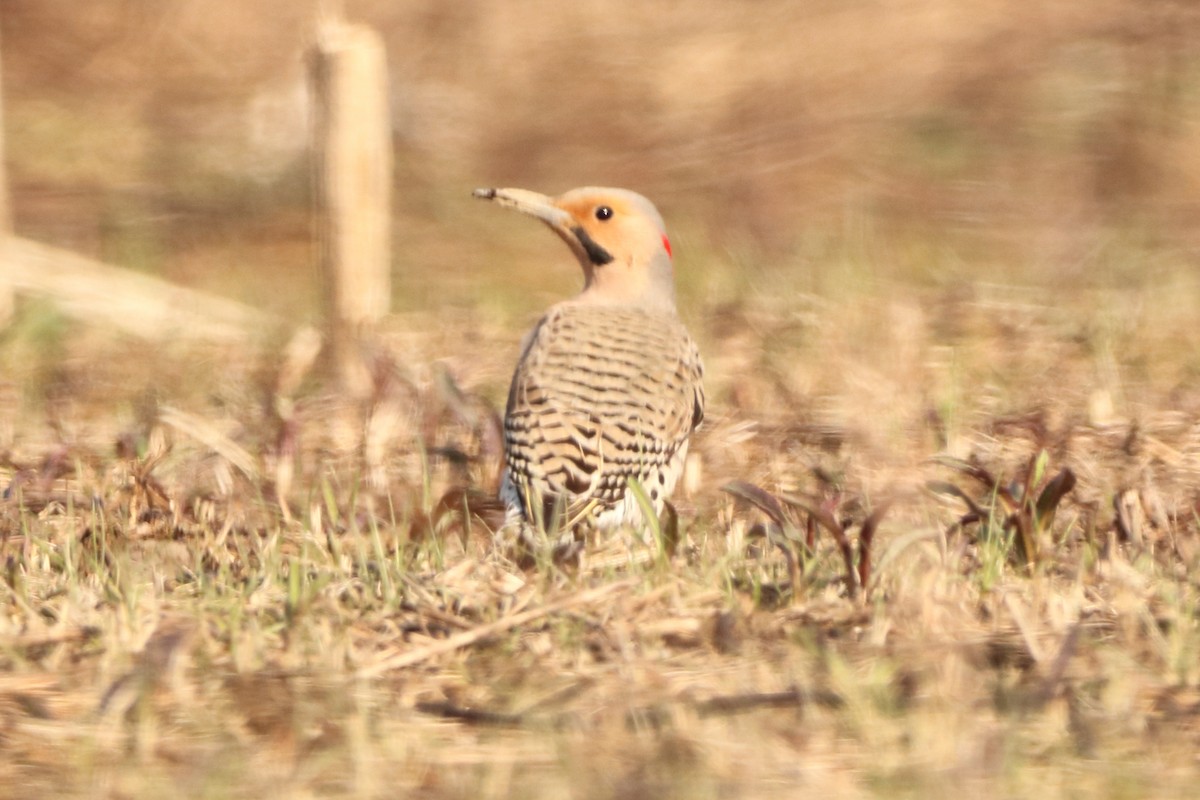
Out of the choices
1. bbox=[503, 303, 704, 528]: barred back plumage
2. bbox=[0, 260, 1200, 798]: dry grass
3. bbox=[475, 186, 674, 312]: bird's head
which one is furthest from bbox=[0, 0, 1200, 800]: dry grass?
bbox=[475, 186, 674, 312]: bird's head

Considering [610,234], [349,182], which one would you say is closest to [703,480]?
[610,234]

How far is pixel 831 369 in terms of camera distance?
5.43m

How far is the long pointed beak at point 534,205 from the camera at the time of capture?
4.54 m

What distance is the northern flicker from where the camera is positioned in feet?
12.8

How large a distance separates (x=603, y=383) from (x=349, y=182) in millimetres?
1601

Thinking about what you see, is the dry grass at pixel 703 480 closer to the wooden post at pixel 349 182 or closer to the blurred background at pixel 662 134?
the blurred background at pixel 662 134

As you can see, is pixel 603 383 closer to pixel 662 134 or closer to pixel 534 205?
pixel 534 205

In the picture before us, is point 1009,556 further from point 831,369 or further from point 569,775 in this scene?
point 831,369

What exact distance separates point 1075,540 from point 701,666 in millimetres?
1251

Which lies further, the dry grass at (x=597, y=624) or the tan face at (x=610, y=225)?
the tan face at (x=610, y=225)

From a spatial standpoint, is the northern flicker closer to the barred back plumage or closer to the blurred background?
the barred back plumage

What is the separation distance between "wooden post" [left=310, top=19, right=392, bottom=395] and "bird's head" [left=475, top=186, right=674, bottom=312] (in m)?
0.97

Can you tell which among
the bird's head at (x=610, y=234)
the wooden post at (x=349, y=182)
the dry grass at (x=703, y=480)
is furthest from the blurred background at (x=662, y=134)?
the bird's head at (x=610, y=234)

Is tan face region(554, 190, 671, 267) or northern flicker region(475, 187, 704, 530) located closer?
northern flicker region(475, 187, 704, 530)
